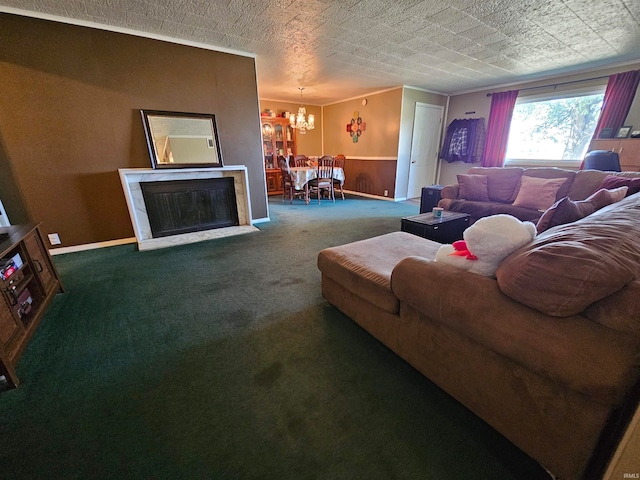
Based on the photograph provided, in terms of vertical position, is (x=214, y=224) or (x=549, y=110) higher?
(x=549, y=110)

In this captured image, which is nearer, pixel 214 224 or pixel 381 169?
→ pixel 214 224

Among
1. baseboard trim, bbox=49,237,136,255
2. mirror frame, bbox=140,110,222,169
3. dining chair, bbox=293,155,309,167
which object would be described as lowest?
baseboard trim, bbox=49,237,136,255

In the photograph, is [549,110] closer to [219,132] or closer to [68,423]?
[219,132]

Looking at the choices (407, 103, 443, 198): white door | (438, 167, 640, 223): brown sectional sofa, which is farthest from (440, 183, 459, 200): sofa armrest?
(407, 103, 443, 198): white door

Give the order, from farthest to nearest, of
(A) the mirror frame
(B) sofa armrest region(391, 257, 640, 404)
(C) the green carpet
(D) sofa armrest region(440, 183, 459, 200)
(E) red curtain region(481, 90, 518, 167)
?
(E) red curtain region(481, 90, 518, 167)
(D) sofa armrest region(440, 183, 459, 200)
(A) the mirror frame
(C) the green carpet
(B) sofa armrest region(391, 257, 640, 404)

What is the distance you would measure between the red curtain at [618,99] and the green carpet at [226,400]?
523 cm

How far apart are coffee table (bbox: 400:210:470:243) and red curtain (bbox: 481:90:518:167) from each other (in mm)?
3158

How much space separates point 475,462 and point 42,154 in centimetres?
439

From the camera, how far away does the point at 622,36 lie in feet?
9.50

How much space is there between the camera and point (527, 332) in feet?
2.64

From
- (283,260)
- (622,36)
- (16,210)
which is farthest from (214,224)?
(622,36)

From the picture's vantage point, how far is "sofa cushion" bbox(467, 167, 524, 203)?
342cm

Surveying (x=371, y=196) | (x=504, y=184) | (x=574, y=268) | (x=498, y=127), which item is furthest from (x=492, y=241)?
(x=371, y=196)

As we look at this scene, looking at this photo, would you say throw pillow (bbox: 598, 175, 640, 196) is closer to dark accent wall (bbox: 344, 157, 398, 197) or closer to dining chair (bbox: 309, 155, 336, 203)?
dark accent wall (bbox: 344, 157, 398, 197)
